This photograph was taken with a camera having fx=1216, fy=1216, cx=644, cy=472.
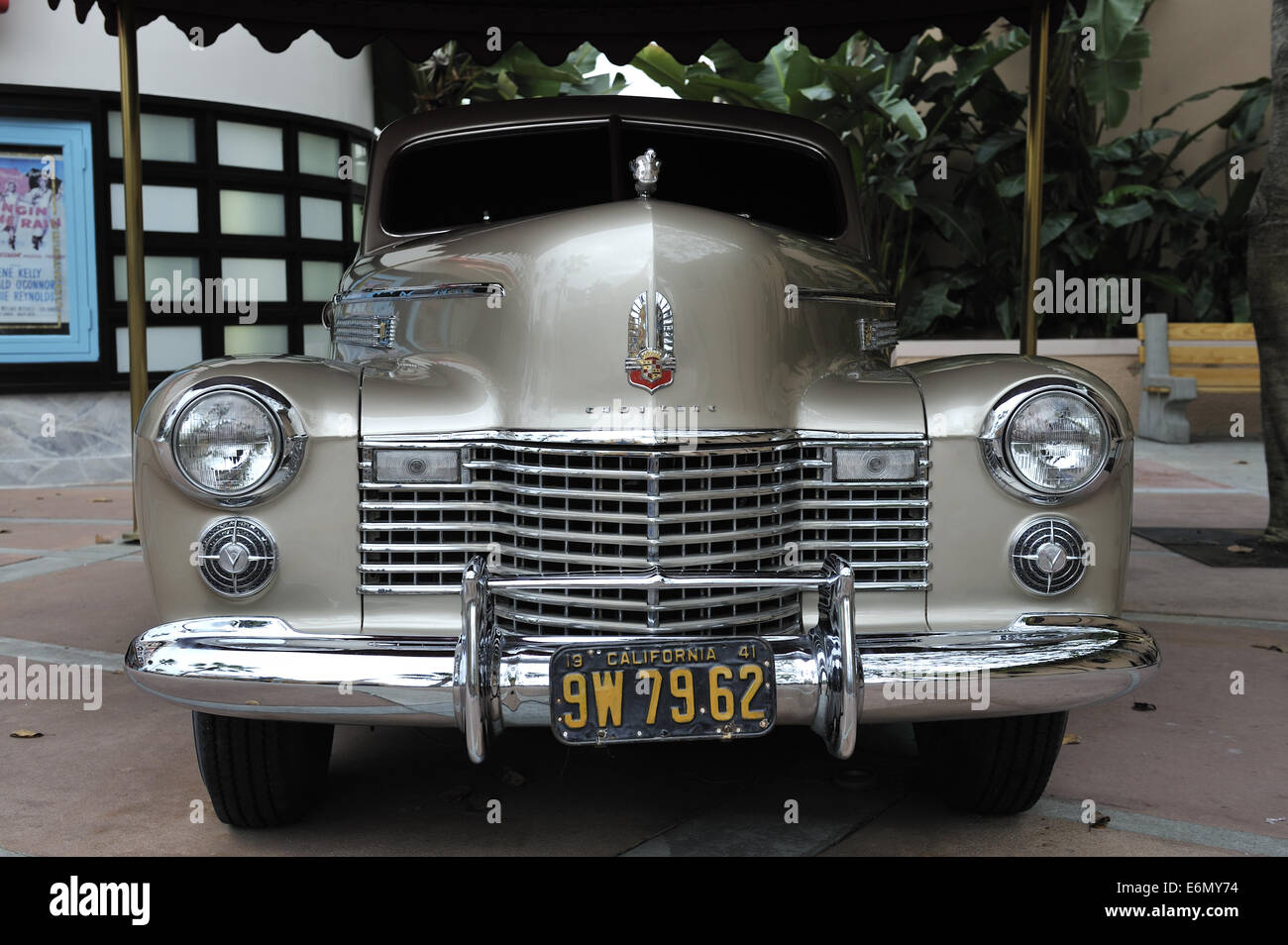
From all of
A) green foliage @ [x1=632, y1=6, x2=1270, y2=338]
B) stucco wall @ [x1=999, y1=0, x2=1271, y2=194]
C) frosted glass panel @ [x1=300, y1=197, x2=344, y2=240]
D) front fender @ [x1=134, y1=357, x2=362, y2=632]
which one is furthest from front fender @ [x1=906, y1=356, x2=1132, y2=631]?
stucco wall @ [x1=999, y1=0, x2=1271, y2=194]

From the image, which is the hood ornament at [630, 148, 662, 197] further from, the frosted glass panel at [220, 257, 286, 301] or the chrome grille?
the frosted glass panel at [220, 257, 286, 301]

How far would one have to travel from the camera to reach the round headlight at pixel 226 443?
7.77ft

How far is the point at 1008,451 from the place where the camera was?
98.5 inches

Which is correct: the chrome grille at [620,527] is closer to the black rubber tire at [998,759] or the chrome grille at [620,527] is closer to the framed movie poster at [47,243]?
the black rubber tire at [998,759]

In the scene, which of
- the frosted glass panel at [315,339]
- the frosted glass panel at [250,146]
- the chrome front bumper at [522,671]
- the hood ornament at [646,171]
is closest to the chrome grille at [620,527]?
the chrome front bumper at [522,671]

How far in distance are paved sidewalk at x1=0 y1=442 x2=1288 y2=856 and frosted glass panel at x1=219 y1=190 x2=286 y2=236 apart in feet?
18.6

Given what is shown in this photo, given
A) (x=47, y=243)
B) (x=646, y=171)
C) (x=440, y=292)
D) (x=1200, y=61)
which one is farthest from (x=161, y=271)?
(x=1200, y=61)

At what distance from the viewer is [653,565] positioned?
2.37 metres

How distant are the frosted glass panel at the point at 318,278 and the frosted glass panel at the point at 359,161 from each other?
0.84 meters

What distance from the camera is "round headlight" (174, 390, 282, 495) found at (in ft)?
7.77

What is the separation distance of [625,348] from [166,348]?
289 inches

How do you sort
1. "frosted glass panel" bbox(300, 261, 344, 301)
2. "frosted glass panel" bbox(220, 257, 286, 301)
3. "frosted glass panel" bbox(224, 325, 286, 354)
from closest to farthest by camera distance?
1. "frosted glass panel" bbox(220, 257, 286, 301)
2. "frosted glass panel" bbox(224, 325, 286, 354)
3. "frosted glass panel" bbox(300, 261, 344, 301)

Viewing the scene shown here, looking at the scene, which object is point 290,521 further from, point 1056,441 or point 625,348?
point 1056,441
